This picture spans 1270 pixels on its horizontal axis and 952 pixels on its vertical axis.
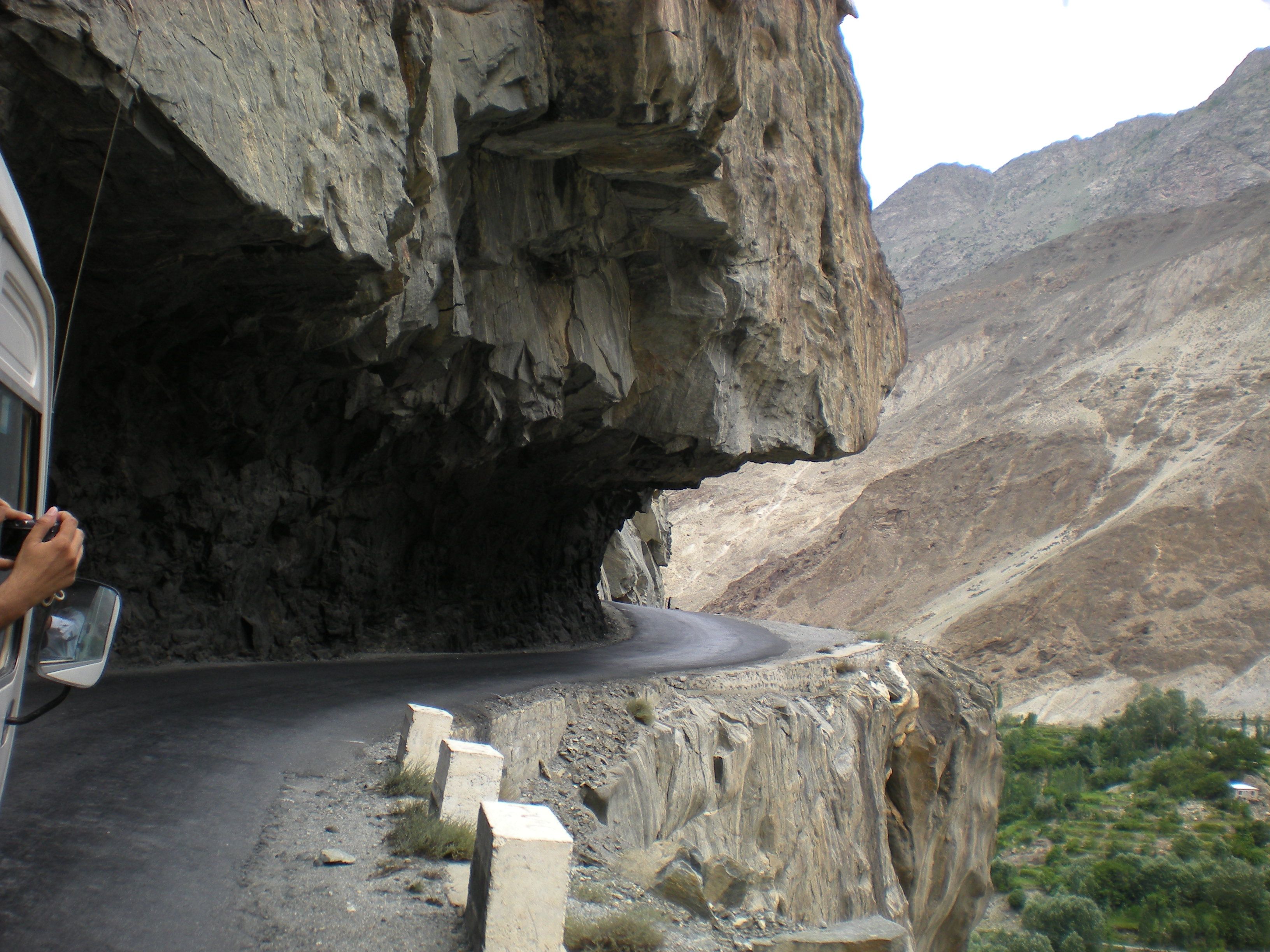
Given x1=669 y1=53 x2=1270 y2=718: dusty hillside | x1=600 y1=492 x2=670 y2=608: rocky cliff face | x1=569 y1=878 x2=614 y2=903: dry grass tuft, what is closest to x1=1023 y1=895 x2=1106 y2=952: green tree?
x1=669 y1=53 x2=1270 y2=718: dusty hillside

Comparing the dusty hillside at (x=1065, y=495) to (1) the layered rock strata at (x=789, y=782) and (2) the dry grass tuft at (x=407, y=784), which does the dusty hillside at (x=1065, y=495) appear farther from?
(2) the dry grass tuft at (x=407, y=784)

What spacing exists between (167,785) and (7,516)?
15.3 feet

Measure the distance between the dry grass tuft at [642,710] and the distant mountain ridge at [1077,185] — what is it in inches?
4929

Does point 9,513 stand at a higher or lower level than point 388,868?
higher

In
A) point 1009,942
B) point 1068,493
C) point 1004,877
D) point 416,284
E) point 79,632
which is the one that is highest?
point 1068,493

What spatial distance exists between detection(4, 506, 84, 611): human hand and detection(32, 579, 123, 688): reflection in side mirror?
319mm

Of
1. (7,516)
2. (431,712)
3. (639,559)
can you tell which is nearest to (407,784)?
(431,712)

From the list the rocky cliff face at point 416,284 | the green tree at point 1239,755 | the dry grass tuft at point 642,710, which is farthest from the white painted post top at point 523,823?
the green tree at point 1239,755

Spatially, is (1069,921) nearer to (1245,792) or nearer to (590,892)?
(1245,792)

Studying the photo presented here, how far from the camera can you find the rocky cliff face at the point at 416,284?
6848 millimetres

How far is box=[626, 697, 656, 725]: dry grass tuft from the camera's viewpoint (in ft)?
41.1

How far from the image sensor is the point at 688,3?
1109 centimetres

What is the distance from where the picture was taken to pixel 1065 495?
67875mm

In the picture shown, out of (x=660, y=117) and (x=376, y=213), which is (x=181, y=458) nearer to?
(x=376, y=213)
